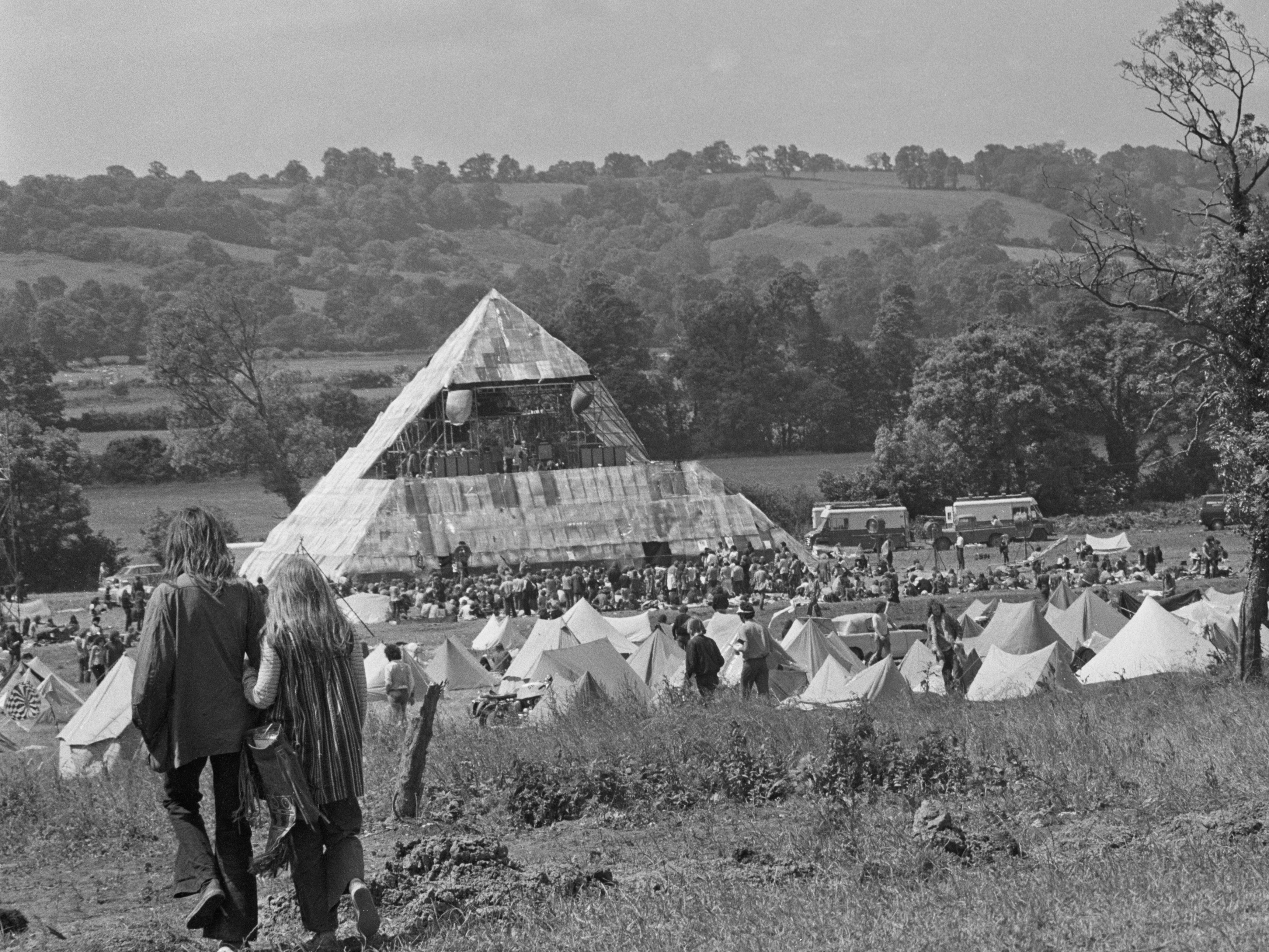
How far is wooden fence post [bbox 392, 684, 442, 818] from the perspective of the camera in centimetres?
953

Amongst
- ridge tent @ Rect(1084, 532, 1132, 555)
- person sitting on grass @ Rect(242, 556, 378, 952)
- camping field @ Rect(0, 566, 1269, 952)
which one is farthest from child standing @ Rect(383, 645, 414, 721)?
ridge tent @ Rect(1084, 532, 1132, 555)

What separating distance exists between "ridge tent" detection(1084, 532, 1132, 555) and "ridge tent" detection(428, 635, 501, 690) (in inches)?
1002

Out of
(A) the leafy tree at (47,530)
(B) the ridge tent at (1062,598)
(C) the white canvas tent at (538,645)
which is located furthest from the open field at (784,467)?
(C) the white canvas tent at (538,645)

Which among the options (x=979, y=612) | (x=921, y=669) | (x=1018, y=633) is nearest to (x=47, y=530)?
(x=979, y=612)

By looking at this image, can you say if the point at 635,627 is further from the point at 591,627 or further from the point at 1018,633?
the point at 1018,633

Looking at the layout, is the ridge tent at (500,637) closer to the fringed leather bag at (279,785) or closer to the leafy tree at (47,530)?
the fringed leather bag at (279,785)

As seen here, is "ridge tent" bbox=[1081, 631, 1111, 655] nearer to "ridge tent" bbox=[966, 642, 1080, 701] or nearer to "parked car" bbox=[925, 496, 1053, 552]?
"ridge tent" bbox=[966, 642, 1080, 701]

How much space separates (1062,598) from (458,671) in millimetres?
10513

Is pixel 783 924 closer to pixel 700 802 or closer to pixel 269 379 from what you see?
pixel 700 802

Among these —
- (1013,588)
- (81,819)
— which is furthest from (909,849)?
(1013,588)

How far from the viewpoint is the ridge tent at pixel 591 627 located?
24.6 meters

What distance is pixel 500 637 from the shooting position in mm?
27562

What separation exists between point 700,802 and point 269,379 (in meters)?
67.4

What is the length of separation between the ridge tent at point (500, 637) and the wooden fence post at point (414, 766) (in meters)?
16.8
